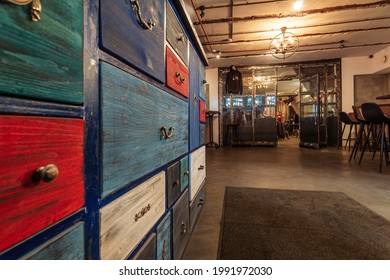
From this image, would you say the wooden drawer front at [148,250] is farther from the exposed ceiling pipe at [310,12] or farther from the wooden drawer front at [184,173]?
the exposed ceiling pipe at [310,12]

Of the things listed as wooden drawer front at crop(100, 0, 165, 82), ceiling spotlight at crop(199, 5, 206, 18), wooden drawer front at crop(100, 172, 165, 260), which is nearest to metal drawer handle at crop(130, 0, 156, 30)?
wooden drawer front at crop(100, 0, 165, 82)

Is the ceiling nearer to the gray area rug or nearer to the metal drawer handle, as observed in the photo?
the metal drawer handle

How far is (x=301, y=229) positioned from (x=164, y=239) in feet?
3.10

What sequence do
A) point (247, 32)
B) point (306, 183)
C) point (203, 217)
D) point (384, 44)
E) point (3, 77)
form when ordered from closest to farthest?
point (3, 77), point (203, 217), point (306, 183), point (247, 32), point (384, 44)

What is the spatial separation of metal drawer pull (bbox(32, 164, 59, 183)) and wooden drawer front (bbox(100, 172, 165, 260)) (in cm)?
16

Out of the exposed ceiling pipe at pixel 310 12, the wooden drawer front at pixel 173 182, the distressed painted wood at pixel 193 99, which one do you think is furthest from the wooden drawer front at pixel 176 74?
the exposed ceiling pipe at pixel 310 12

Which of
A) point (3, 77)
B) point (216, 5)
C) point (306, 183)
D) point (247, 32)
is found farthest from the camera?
point (247, 32)

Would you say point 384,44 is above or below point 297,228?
above

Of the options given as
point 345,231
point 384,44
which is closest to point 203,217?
point 345,231

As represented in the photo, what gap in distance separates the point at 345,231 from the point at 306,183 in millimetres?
1104

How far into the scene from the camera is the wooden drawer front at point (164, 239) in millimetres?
726

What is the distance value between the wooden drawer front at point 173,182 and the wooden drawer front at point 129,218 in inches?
4.2

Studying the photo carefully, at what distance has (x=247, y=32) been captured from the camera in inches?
176

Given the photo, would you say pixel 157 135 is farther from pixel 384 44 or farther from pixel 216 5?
pixel 384 44
